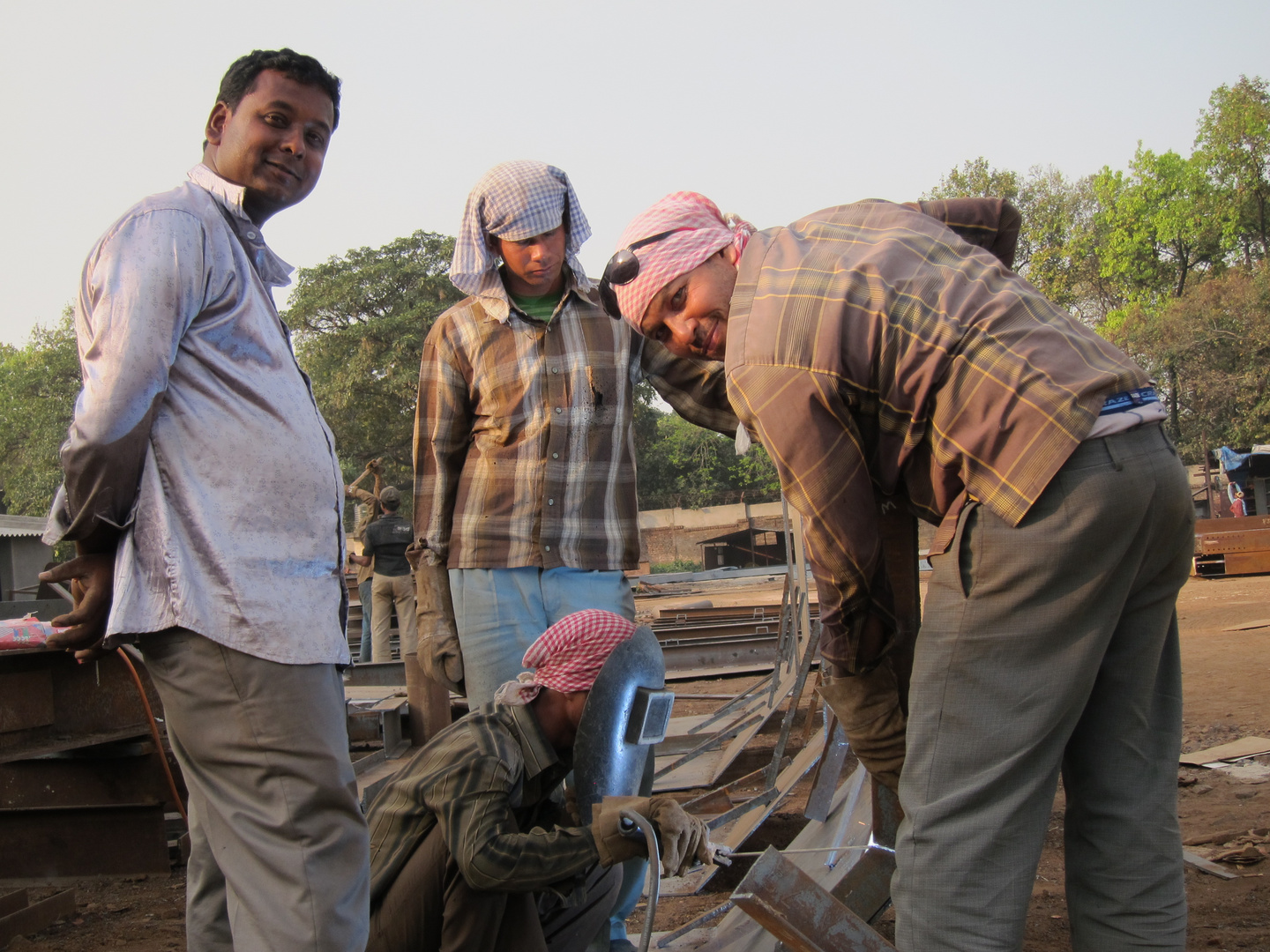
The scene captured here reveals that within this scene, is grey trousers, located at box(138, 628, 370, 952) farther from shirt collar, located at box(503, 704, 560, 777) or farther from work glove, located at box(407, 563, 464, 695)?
work glove, located at box(407, 563, 464, 695)

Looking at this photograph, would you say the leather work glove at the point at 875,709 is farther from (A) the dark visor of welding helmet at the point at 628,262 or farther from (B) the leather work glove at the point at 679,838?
(A) the dark visor of welding helmet at the point at 628,262

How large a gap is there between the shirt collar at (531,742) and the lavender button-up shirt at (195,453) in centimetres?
73

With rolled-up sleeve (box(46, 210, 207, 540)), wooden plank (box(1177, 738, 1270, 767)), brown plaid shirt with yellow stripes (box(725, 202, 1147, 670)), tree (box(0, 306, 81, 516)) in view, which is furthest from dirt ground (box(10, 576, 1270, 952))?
tree (box(0, 306, 81, 516))

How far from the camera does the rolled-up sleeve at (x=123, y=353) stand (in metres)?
1.65

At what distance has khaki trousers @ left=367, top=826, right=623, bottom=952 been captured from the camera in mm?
2346

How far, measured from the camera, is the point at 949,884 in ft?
5.59

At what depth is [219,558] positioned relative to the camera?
1.74 m

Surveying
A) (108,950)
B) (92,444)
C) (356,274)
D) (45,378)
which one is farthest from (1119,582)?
(45,378)

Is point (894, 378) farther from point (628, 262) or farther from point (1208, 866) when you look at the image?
point (1208, 866)

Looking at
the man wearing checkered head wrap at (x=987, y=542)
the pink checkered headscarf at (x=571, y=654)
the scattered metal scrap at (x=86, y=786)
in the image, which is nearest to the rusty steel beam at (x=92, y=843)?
the scattered metal scrap at (x=86, y=786)

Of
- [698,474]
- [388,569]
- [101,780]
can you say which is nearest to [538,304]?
[101,780]

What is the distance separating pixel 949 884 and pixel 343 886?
39.7 inches

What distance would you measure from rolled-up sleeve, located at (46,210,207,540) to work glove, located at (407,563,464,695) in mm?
1373

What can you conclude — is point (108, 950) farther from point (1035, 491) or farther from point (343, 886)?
point (1035, 491)
